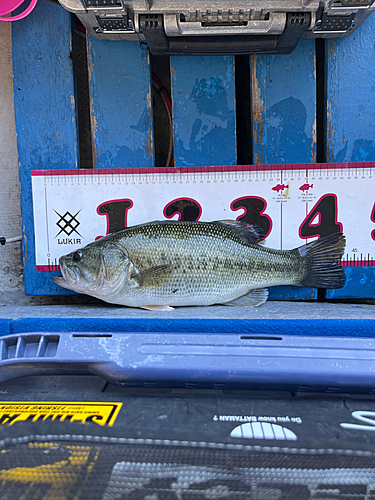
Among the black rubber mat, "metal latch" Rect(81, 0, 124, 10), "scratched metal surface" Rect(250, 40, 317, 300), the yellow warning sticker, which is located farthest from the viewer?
"scratched metal surface" Rect(250, 40, 317, 300)

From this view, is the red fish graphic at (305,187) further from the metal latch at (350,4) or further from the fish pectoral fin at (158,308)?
the fish pectoral fin at (158,308)

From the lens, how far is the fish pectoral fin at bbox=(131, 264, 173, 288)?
4.56 feet

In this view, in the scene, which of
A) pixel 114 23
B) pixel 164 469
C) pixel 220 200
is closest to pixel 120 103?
pixel 114 23

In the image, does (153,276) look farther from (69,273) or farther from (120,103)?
(120,103)

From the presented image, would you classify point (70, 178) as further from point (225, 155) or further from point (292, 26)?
point (292, 26)

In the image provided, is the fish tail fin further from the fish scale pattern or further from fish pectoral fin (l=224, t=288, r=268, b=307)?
fish pectoral fin (l=224, t=288, r=268, b=307)

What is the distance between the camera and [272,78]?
4.93ft

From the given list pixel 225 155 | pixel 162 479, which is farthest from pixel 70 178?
pixel 162 479

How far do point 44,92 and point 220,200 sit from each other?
1.01 meters

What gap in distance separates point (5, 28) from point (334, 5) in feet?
5.76

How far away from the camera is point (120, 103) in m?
1.53

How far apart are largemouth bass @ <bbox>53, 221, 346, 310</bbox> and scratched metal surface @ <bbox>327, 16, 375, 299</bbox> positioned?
0.46 metres

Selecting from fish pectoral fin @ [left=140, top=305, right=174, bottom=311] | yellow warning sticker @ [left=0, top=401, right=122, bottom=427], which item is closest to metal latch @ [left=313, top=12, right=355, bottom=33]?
fish pectoral fin @ [left=140, top=305, right=174, bottom=311]

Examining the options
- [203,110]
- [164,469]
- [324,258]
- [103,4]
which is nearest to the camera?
[164,469]
